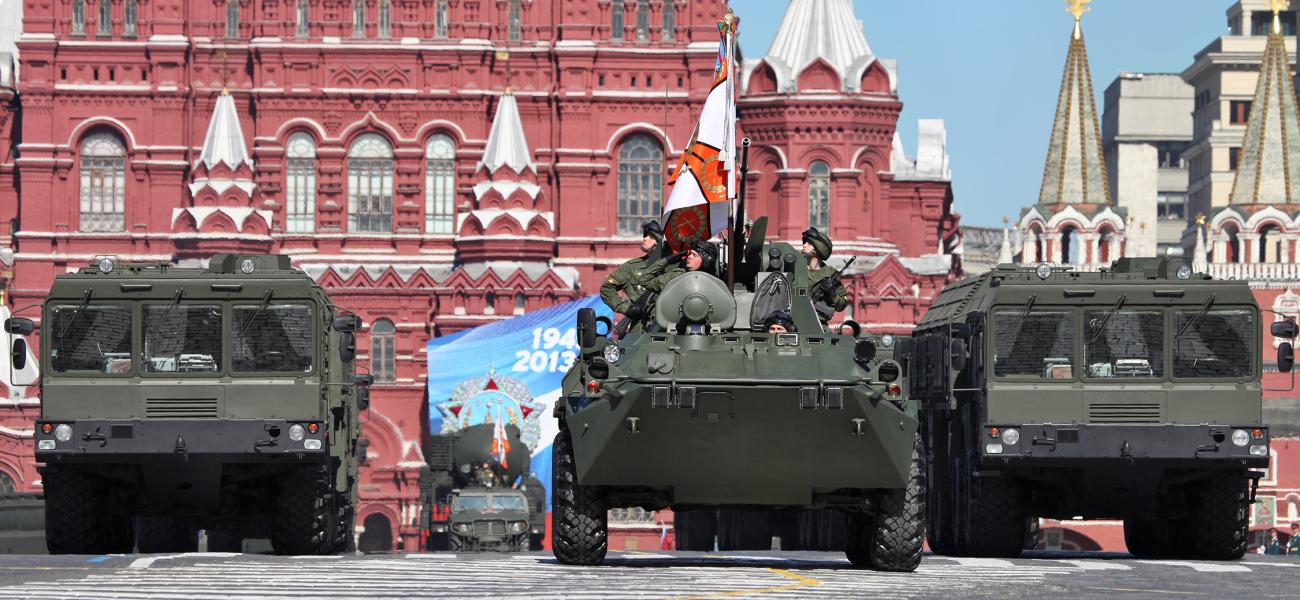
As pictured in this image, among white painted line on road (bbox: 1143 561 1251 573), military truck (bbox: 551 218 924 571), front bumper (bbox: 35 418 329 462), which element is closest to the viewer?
military truck (bbox: 551 218 924 571)

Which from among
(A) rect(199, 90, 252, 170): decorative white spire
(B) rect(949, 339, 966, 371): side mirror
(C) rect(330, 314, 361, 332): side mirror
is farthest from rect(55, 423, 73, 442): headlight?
(A) rect(199, 90, 252, 170): decorative white spire

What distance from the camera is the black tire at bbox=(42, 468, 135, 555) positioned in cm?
2719

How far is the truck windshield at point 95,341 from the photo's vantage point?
88.5 feet

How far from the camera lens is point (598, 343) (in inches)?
920

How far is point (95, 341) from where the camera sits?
27.1m

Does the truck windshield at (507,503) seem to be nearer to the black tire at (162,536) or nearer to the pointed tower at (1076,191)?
the black tire at (162,536)

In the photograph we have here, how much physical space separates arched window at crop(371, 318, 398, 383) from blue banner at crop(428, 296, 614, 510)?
2.07 m

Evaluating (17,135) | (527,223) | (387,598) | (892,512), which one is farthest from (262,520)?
(17,135)

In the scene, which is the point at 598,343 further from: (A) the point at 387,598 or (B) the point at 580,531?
(A) the point at 387,598

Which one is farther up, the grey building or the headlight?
the grey building

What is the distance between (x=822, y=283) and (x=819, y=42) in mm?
53381

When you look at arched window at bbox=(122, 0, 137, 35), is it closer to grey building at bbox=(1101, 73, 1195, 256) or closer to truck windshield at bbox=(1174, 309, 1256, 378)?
truck windshield at bbox=(1174, 309, 1256, 378)

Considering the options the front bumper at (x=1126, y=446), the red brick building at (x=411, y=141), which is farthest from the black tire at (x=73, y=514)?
the red brick building at (x=411, y=141)

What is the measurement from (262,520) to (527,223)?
46.1 m
